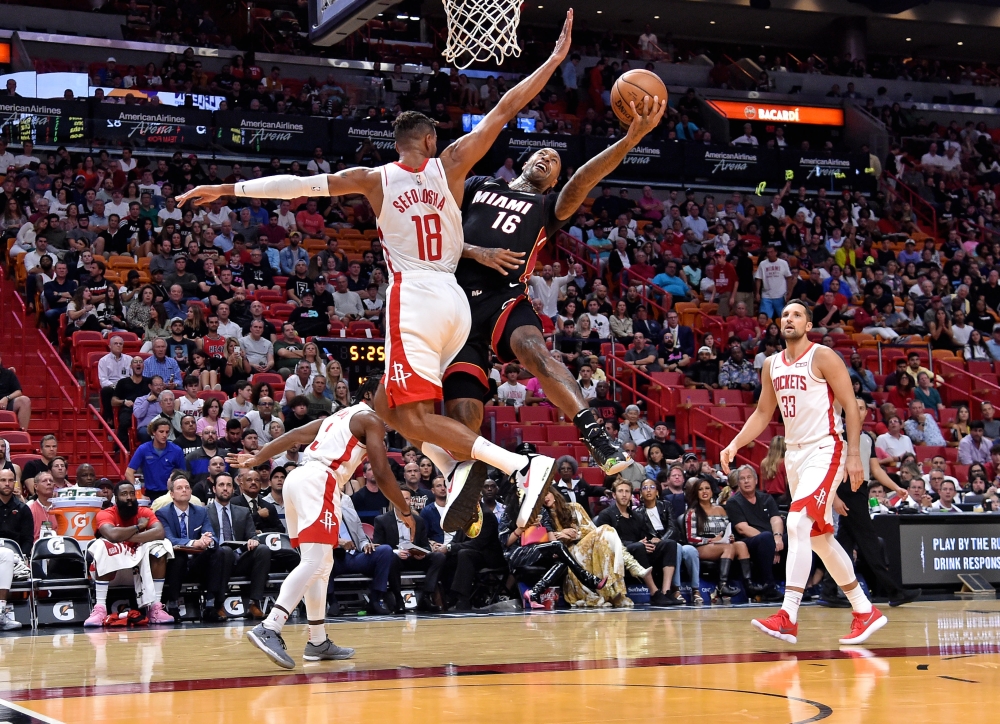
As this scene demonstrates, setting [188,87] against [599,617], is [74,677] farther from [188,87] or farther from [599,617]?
[188,87]

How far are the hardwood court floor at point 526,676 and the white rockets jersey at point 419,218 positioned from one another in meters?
2.26

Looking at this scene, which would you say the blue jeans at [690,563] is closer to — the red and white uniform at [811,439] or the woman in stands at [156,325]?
the red and white uniform at [811,439]

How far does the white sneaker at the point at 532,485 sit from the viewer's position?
6.24 metres

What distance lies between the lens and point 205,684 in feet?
19.9

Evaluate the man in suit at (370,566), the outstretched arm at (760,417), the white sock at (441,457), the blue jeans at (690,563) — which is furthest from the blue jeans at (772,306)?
the white sock at (441,457)

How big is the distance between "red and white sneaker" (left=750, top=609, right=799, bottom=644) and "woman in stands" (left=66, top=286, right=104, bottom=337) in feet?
34.9

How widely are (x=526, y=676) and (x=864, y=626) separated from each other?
2955 millimetres

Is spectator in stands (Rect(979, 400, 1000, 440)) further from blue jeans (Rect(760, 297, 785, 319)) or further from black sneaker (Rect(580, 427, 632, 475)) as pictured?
black sneaker (Rect(580, 427, 632, 475))

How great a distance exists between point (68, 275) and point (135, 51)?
988cm

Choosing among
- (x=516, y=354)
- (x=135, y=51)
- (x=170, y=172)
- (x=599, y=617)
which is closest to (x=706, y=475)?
(x=599, y=617)

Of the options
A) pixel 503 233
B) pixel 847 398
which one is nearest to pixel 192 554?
pixel 503 233

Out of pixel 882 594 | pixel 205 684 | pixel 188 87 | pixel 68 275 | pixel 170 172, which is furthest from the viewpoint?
pixel 188 87

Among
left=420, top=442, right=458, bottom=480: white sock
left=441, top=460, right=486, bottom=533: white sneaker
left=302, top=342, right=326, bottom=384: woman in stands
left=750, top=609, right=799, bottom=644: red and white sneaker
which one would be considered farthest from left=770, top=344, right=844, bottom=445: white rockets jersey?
left=302, top=342, right=326, bottom=384: woman in stands

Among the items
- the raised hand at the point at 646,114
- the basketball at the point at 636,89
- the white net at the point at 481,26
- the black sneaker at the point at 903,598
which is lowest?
the black sneaker at the point at 903,598
